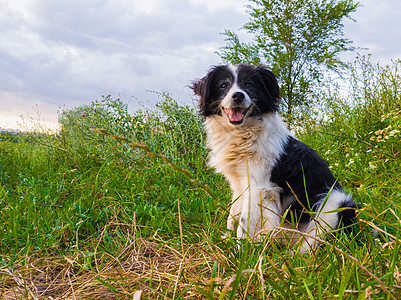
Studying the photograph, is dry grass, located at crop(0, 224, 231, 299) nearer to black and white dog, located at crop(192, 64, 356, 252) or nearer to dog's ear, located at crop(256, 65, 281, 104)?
black and white dog, located at crop(192, 64, 356, 252)

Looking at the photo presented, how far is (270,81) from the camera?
3230 mm

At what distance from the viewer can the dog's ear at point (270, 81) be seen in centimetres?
320

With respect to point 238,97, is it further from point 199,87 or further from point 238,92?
point 199,87

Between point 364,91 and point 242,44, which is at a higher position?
point 242,44

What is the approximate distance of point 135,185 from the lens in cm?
353

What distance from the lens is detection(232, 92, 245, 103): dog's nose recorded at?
283 cm

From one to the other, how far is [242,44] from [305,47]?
13.9ft

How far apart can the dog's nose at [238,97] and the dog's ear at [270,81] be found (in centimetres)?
53

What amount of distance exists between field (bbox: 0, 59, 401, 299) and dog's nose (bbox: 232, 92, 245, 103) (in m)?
0.83

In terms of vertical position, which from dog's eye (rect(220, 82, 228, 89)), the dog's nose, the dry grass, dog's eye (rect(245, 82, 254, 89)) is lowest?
the dry grass

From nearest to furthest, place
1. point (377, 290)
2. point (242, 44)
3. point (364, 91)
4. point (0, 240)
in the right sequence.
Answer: point (377, 290) → point (0, 240) → point (364, 91) → point (242, 44)

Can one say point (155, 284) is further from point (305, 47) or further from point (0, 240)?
point (305, 47)

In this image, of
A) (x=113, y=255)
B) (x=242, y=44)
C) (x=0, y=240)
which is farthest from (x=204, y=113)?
(x=242, y=44)

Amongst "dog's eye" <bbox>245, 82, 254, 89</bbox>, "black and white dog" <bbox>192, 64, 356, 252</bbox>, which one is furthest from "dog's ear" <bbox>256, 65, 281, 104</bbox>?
"dog's eye" <bbox>245, 82, 254, 89</bbox>
